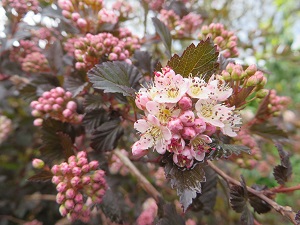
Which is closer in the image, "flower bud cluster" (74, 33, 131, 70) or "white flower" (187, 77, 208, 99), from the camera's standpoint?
"white flower" (187, 77, 208, 99)

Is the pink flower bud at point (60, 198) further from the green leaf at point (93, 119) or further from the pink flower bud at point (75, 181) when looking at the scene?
the green leaf at point (93, 119)

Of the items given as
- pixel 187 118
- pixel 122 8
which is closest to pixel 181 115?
pixel 187 118

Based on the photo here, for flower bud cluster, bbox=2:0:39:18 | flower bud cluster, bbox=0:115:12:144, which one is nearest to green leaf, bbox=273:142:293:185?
flower bud cluster, bbox=2:0:39:18

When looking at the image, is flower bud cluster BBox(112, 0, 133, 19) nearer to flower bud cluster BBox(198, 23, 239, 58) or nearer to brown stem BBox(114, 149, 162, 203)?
flower bud cluster BBox(198, 23, 239, 58)

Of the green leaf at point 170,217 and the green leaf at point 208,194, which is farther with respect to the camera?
the green leaf at point 208,194

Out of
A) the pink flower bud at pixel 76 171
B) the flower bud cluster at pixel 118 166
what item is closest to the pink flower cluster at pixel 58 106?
the pink flower bud at pixel 76 171

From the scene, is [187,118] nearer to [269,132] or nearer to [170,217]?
[170,217]
